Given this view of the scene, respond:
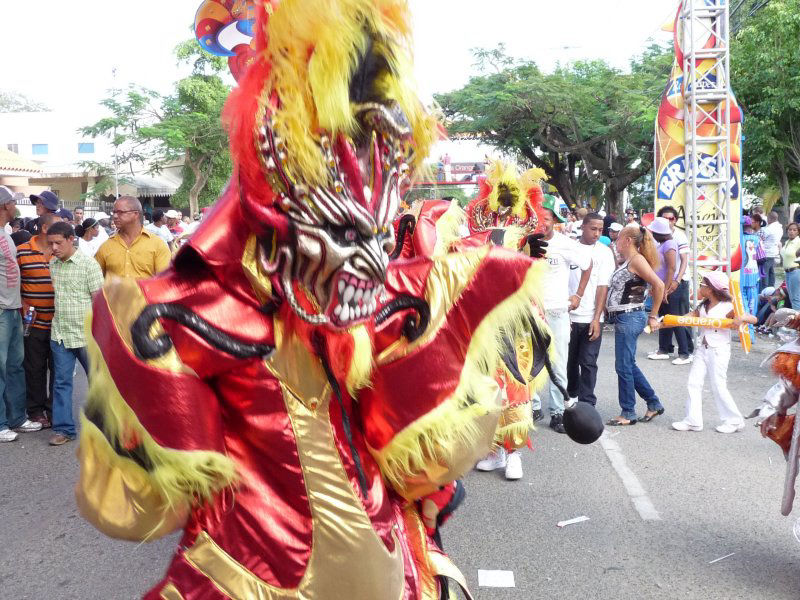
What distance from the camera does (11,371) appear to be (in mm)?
6094

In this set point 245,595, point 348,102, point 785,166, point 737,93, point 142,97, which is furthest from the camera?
point 142,97

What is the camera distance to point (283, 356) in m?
1.78

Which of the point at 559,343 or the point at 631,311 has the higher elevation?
the point at 631,311

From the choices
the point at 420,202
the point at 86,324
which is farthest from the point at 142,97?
the point at 86,324

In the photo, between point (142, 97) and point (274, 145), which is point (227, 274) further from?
point (142, 97)

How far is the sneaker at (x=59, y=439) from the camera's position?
5941 millimetres

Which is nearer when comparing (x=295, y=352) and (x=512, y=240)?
(x=295, y=352)

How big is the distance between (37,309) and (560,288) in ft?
14.0

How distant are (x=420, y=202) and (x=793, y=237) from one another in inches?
395

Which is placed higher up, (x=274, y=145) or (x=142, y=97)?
(x=142, y=97)

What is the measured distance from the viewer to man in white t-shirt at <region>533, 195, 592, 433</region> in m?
6.02

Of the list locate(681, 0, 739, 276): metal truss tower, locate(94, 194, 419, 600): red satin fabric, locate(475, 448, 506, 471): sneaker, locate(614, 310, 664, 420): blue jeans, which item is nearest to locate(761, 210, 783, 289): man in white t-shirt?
locate(681, 0, 739, 276): metal truss tower

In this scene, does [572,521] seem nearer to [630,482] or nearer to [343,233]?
[630,482]

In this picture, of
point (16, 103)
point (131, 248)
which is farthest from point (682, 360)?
point (16, 103)
